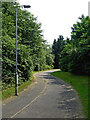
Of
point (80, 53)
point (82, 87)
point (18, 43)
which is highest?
point (18, 43)

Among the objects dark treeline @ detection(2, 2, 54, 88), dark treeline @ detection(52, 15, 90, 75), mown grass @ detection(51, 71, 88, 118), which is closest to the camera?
mown grass @ detection(51, 71, 88, 118)

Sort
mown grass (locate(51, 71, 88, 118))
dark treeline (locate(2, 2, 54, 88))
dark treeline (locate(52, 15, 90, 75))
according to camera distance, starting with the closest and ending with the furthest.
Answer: mown grass (locate(51, 71, 88, 118)) < dark treeline (locate(2, 2, 54, 88)) < dark treeline (locate(52, 15, 90, 75))

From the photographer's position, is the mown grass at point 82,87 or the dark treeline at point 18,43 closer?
the mown grass at point 82,87

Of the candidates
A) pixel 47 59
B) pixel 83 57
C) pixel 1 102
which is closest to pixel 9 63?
pixel 1 102

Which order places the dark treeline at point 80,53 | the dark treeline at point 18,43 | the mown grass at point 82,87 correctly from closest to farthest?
the mown grass at point 82,87, the dark treeline at point 18,43, the dark treeline at point 80,53

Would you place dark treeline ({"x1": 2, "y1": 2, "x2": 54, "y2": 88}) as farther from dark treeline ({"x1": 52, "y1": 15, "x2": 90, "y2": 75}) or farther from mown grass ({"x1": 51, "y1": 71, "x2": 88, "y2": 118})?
dark treeline ({"x1": 52, "y1": 15, "x2": 90, "y2": 75})

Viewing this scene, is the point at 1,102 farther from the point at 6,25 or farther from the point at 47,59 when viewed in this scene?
the point at 47,59

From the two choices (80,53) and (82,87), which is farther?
(80,53)

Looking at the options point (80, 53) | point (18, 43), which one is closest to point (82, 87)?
point (18, 43)

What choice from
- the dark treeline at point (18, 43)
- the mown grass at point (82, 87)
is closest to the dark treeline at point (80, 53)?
the mown grass at point (82, 87)

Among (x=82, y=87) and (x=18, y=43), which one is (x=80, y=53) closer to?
(x=82, y=87)

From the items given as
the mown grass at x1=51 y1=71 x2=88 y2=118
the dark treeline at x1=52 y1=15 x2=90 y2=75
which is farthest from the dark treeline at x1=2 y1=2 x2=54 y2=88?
the dark treeline at x1=52 y1=15 x2=90 y2=75

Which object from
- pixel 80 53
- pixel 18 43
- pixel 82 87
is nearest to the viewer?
pixel 82 87

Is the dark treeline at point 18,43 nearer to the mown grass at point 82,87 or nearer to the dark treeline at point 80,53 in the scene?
the mown grass at point 82,87
